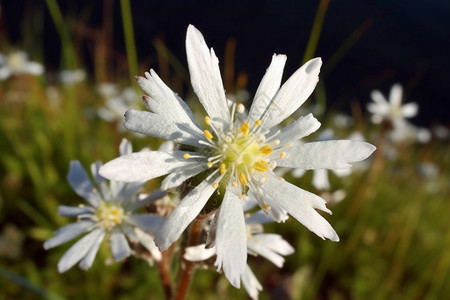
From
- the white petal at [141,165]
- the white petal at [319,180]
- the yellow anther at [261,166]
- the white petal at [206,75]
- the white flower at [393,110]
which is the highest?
the white flower at [393,110]

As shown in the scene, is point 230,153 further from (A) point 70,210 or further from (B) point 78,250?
(A) point 70,210

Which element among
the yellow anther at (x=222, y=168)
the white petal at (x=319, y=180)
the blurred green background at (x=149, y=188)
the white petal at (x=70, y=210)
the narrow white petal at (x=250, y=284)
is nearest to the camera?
the yellow anther at (x=222, y=168)

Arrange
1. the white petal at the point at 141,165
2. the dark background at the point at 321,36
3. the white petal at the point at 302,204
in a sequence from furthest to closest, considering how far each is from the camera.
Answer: the dark background at the point at 321,36 → the white petal at the point at 302,204 → the white petal at the point at 141,165

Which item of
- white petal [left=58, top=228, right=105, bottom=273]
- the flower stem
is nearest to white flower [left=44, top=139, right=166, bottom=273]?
white petal [left=58, top=228, right=105, bottom=273]

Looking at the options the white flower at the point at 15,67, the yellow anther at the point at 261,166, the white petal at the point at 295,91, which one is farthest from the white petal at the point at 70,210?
the white flower at the point at 15,67

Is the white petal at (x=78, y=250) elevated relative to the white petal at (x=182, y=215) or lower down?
lower down

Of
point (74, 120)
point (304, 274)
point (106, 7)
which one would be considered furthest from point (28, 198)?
point (106, 7)

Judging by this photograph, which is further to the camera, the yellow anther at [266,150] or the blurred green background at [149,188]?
the blurred green background at [149,188]

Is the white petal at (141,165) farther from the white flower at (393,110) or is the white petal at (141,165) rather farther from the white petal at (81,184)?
the white flower at (393,110)
